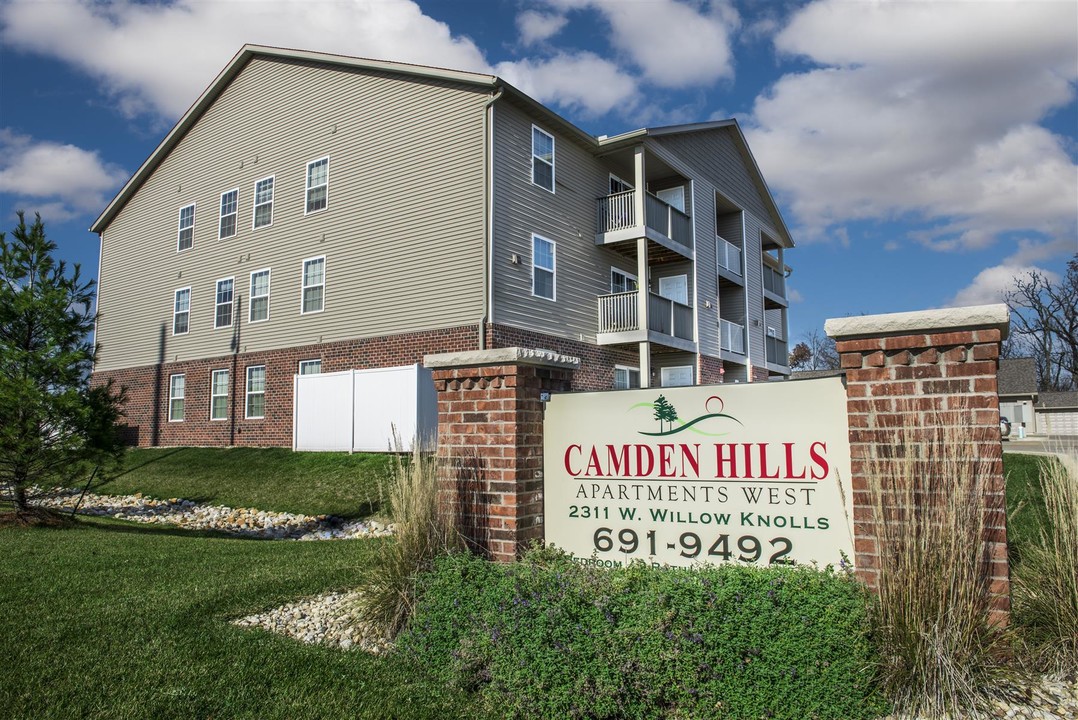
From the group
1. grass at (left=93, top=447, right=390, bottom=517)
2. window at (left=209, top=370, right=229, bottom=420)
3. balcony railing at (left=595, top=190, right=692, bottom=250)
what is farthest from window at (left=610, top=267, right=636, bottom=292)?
window at (left=209, top=370, right=229, bottom=420)

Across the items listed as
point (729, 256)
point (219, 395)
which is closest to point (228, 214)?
point (219, 395)

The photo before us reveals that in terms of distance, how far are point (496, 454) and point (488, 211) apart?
11.3 metres

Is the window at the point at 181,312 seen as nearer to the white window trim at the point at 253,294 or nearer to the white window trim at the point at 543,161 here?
the white window trim at the point at 253,294

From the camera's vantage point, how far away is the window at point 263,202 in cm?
2061

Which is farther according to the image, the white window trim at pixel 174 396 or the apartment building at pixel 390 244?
the white window trim at pixel 174 396

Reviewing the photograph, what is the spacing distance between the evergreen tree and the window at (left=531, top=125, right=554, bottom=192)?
10.0 m

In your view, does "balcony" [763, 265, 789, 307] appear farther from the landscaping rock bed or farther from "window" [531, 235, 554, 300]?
the landscaping rock bed

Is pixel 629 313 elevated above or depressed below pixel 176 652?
above

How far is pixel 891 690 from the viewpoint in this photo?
136 inches

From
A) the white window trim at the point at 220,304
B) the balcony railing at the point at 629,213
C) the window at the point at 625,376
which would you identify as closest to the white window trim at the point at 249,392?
the white window trim at the point at 220,304

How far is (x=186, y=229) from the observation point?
2311 centimetres

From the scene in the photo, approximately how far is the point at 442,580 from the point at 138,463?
18621mm

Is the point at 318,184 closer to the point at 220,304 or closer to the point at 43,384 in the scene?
the point at 220,304

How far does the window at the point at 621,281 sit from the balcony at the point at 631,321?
121 centimetres
